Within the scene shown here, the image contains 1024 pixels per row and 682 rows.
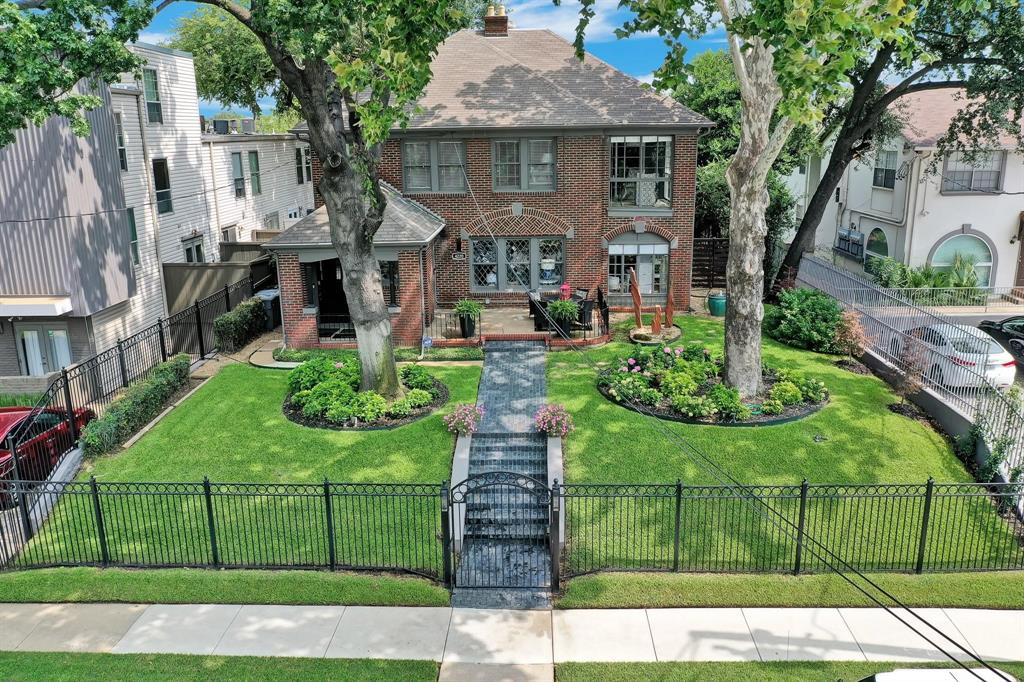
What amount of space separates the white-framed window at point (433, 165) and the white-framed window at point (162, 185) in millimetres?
8594

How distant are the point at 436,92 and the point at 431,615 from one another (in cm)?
1837

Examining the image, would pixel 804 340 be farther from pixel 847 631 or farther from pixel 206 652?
pixel 206 652

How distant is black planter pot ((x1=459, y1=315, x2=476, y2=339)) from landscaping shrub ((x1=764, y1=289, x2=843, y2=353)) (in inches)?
339

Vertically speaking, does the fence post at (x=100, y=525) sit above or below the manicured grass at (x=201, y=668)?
above

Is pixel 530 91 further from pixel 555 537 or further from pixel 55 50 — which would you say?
pixel 555 537

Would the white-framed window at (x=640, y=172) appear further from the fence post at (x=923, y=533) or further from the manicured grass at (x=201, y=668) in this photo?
the manicured grass at (x=201, y=668)

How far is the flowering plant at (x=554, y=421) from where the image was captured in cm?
1645

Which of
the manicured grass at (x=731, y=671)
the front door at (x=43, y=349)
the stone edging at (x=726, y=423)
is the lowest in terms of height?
the manicured grass at (x=731, y=671)

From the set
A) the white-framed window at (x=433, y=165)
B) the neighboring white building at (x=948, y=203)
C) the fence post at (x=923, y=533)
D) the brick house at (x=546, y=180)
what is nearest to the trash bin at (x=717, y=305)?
the brick house at (x=546, y=180)

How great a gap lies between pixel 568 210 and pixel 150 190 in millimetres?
13325

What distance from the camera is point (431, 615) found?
39.6 feet

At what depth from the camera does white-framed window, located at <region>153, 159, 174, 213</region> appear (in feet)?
89.9

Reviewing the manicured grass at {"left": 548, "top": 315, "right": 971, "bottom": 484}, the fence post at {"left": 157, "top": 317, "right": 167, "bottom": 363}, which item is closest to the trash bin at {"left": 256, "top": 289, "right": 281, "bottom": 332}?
the fence post at {"left": 157, "top": 317, "right": 167, "bottom": 363}

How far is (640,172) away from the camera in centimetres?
2592
